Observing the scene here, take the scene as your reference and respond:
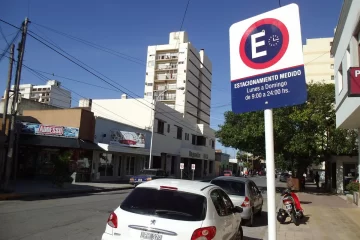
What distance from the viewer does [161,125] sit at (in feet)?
152

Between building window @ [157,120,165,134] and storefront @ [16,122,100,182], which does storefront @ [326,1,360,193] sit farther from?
building window @ [157,120,165,134]

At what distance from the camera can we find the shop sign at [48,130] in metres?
27.9

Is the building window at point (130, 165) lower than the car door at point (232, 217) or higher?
higher

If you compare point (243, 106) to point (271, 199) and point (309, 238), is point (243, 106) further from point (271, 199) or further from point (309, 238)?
point (309, 238)

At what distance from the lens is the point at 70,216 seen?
11.5 metres

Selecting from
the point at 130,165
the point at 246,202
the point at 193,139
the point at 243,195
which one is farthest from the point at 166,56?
the point at 246,202

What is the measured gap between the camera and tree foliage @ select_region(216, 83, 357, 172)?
2627 centimetres

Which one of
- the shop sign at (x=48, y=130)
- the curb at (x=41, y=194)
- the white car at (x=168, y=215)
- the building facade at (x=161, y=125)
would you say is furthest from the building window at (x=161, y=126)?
the white car at (x=168, y=215)

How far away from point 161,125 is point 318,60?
156 ft

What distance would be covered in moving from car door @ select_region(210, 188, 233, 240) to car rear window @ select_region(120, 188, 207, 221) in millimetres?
458

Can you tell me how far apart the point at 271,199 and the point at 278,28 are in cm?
184

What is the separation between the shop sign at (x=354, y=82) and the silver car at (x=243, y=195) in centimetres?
465

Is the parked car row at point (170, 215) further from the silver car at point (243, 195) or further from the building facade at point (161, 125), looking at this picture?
the building facade at point (161, 125)

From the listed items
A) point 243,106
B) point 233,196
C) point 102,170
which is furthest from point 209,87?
point 243,106
